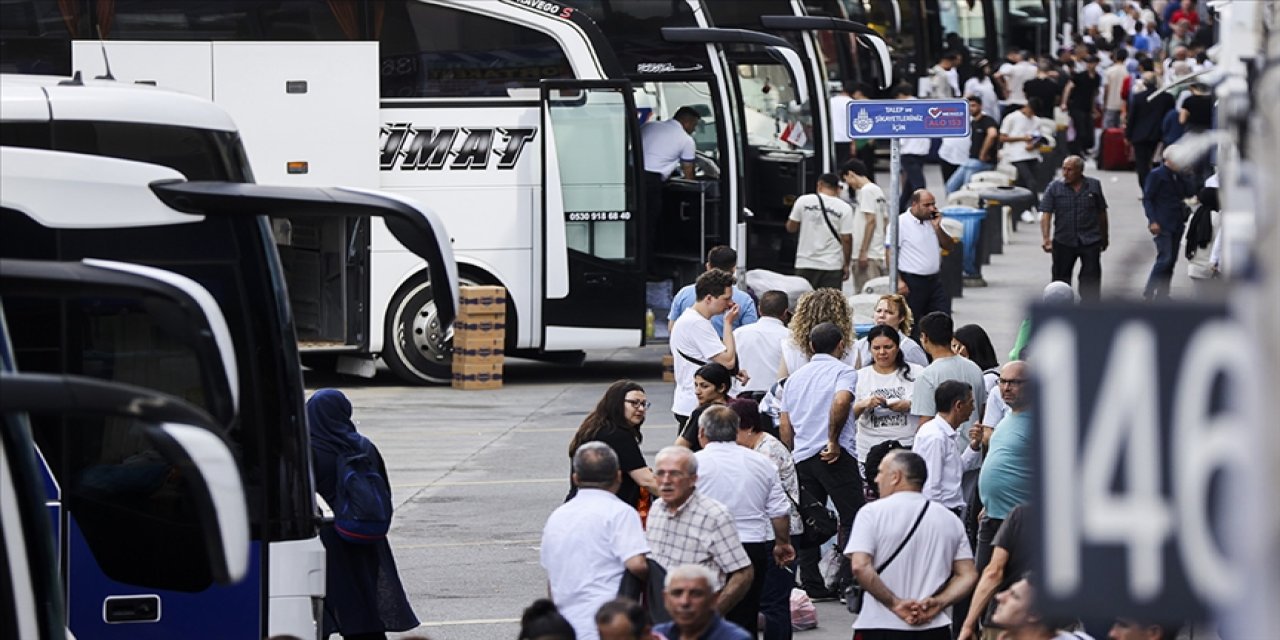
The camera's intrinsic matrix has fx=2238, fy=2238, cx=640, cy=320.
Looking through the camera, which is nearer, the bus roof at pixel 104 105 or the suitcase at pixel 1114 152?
the bus roof at pixel 104 105

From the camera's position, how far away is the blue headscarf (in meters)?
9.87

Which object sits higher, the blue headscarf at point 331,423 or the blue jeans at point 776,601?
the blue headscarf at point 331,423

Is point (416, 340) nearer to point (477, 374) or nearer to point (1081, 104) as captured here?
point (477, 374)

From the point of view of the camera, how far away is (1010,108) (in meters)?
34.7

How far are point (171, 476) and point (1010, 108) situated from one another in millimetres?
27863

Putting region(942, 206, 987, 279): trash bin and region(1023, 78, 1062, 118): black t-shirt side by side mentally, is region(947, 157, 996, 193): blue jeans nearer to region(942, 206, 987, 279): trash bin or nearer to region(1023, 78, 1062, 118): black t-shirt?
region(942, 206, 987, 279): trash bin

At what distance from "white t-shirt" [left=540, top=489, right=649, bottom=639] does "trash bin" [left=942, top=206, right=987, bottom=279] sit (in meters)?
16.9

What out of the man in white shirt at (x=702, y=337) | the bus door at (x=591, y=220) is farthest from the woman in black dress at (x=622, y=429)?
the bus door at (x=591, y=220)

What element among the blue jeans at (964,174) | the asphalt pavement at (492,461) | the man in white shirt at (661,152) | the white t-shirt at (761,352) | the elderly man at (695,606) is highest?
the man in white shirt at (661,152)

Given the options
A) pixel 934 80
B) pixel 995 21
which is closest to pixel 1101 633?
pixel 934 80

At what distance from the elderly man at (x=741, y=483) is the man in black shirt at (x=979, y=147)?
63.1 ft

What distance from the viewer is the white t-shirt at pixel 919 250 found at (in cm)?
1909

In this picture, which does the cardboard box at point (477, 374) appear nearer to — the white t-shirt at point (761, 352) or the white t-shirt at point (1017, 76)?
the white t-shirt at point (761, 352)

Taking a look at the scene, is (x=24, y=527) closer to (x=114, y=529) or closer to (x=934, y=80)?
(x=114, y=529)
